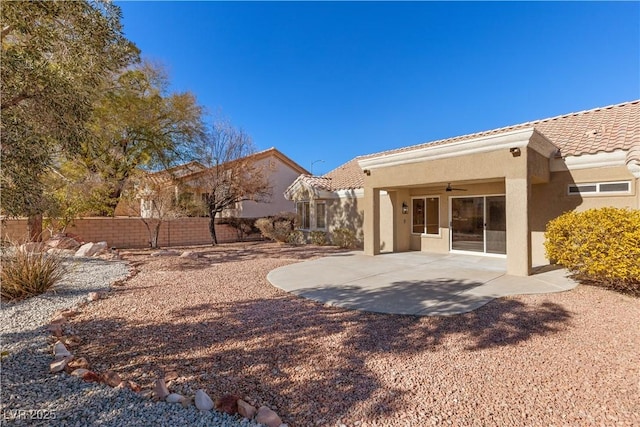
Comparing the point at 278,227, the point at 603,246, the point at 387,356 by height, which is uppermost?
the point at 278,227

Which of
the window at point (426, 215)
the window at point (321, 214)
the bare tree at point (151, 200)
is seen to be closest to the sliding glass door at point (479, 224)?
the window at point (426, 215)

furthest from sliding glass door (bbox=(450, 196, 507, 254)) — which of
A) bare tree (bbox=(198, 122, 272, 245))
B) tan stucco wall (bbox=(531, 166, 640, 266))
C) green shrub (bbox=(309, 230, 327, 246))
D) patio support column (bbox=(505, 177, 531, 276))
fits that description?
bare tree (bbox=(198, 122, 272, 245))

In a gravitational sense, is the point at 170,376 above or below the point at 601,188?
below

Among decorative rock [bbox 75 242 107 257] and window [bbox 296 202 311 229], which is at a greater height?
window [bbox 296 202 311 229]

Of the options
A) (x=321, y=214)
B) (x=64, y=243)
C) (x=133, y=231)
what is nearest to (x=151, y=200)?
(x=133, y=231)

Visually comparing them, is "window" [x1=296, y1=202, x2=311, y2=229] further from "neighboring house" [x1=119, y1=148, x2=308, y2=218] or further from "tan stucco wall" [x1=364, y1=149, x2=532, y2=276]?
"tan stucco wall" [x1=364, y1=149, x2=532, y2=276]

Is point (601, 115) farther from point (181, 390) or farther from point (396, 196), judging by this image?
point (181, 390)

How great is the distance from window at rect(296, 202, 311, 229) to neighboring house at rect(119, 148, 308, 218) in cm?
236

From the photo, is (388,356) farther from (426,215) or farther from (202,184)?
(202,184)

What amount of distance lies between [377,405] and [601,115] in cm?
1747

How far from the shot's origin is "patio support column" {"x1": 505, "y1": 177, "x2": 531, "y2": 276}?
31.8 ft

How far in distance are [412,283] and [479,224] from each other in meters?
6.87

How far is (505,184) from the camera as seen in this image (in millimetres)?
11500

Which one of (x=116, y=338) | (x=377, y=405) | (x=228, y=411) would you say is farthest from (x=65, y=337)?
(x=377, y=405)
